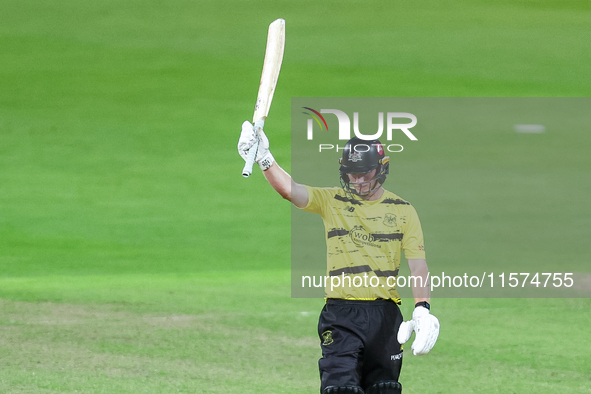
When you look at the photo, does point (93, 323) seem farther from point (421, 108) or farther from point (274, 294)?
point (421, 108)

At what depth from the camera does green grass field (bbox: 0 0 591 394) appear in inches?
354

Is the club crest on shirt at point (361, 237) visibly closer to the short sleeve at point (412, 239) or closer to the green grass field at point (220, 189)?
the short sleeve at point (412, 239)

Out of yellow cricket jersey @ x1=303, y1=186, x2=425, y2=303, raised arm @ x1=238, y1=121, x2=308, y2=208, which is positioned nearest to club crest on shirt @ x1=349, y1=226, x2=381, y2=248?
yellow cricket jersey @ x1=303, y1=186, x2=425, y2=303

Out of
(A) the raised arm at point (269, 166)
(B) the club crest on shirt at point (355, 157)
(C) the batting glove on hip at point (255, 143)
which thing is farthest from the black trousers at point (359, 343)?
(C) the batting glove on hip at point (255, 143)

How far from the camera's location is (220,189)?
653 inches

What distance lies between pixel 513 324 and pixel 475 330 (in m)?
0.62

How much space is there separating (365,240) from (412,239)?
1.04ft

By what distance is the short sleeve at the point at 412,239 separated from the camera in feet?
17.7

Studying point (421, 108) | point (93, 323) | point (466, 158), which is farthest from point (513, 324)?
point (421, 108)

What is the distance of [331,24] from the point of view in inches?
794

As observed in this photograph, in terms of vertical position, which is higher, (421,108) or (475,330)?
(421,108)

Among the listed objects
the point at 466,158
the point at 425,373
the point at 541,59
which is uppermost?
the point at 541,59

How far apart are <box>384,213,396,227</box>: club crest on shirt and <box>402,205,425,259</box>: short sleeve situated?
92mm

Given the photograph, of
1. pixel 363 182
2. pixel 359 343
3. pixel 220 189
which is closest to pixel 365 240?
pixel 363 182
